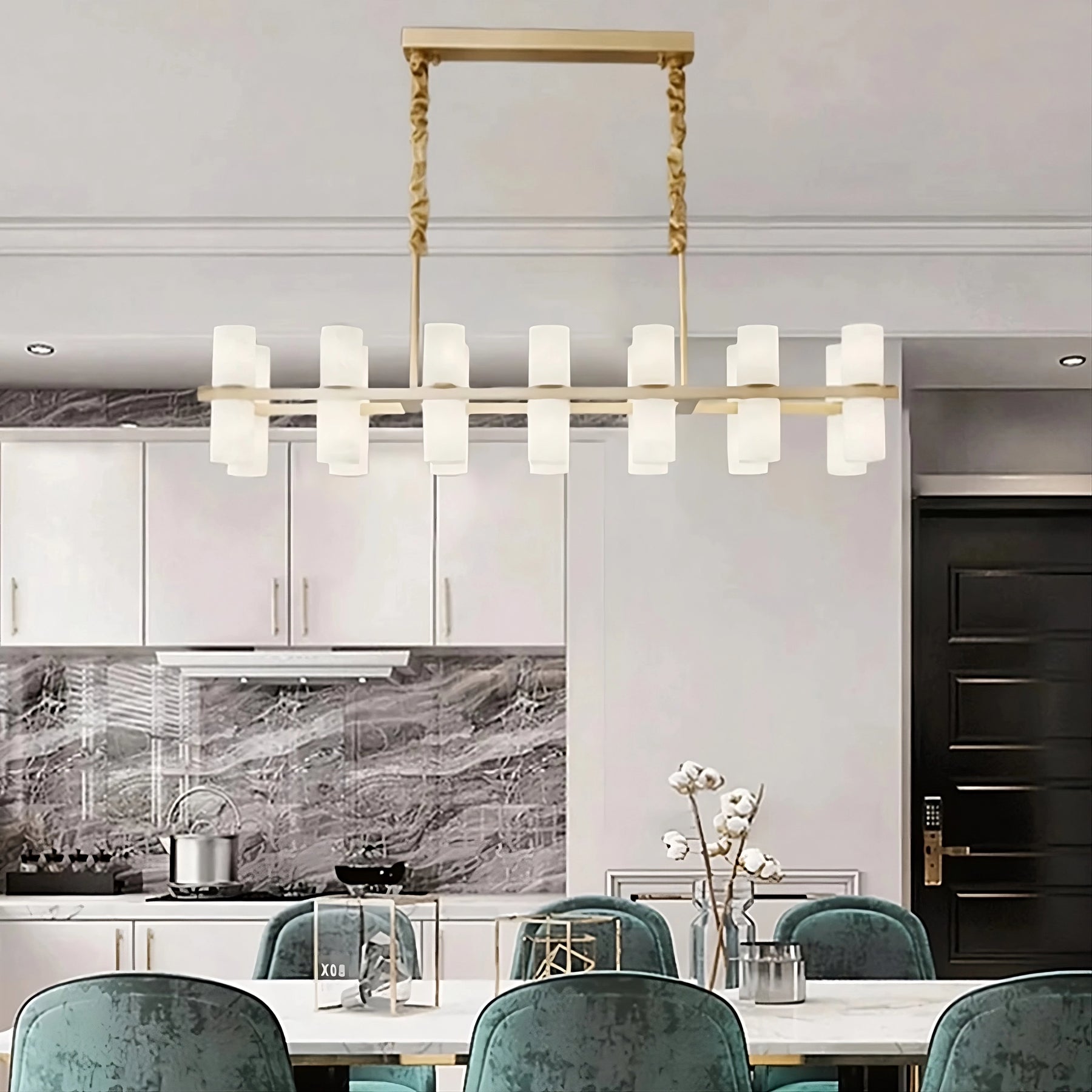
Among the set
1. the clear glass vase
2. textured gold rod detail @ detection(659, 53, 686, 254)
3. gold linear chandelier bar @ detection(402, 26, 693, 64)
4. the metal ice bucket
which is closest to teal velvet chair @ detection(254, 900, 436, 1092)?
the clear glass vase

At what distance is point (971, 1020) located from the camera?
2.49 metres

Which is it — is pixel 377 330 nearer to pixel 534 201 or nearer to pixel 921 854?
pixel 534 201

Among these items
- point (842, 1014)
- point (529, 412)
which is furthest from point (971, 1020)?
point (529, 412)

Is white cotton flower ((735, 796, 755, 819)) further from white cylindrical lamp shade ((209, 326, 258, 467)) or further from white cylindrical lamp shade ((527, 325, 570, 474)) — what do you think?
white cylindrical lamp shade ((209, 326, 258, 467))

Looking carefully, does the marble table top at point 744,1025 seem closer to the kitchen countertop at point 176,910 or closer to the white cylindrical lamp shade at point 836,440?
the white cylindrical lamp shade at point 836,440

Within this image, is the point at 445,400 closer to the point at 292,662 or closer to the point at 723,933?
the point at 723,933

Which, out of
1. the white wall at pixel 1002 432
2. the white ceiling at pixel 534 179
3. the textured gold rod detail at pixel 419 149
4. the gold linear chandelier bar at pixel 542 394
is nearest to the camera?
the textured gold rod detail at pixel 419 149

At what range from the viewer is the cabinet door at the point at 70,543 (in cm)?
502

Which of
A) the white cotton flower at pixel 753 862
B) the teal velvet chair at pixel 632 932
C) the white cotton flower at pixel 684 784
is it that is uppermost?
the white cotton flower at pixel 684 784

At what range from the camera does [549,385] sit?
285cm

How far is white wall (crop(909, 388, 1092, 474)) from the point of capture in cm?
542

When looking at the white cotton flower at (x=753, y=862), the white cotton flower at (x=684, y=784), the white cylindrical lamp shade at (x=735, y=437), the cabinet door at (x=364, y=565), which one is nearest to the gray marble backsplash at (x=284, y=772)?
the cabinet door at (x=364, y=565)

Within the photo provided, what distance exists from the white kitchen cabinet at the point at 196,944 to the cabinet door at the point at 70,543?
930mm

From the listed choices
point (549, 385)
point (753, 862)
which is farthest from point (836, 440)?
point (753, 862)
